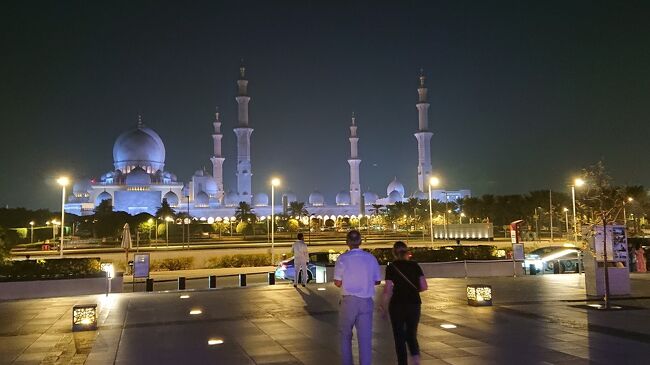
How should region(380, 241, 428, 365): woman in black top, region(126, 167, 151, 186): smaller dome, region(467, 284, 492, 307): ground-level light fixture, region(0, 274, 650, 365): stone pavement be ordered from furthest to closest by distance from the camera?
region(126, 167, 151, 186): smaller dome, region(467, 284, 492, 307): ground-level light fixture, region(0, 274, 650, 365): stone pavement, region(380, 241, 428, 365): woman in black top

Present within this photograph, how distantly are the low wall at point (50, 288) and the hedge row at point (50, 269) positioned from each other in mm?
281

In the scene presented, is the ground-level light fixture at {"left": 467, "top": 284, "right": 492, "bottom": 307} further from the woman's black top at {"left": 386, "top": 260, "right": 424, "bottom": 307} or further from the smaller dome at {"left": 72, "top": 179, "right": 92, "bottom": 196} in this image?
the smaller dome at {"left": 72, "top": 179, "right": 92, "bottom": 196}

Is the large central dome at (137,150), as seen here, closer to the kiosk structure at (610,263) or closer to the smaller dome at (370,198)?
the smaller dome at (370,198)

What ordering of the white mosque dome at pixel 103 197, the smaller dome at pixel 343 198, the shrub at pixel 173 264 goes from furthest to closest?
the smaller dome at pixel 343 198 < the white mosque dome at pixel 103 197 < the shrub at pixel 173 264

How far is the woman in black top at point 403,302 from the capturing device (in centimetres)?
750

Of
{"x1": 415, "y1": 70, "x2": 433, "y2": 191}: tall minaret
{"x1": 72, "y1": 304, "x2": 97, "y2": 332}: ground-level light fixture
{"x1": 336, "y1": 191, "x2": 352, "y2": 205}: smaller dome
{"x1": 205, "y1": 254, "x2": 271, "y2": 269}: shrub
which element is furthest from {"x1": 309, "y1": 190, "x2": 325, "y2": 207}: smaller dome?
{"x1": 72, "y1": 304, "x2": 97, "y2": 332}: ground-level light fixture

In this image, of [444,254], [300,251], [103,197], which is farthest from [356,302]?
[103,197]

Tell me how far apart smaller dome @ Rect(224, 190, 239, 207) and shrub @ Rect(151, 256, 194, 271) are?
7105 centimetres

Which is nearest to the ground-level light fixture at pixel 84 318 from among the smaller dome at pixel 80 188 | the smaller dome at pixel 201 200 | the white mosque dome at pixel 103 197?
the white mosque dome at pixel 103 197

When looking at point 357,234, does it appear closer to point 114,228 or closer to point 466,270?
point 466,270

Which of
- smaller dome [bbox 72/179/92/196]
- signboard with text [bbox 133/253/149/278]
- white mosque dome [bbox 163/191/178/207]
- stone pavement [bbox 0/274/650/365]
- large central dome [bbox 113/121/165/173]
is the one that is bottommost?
stone pavement [bbox 0/274/650/365]

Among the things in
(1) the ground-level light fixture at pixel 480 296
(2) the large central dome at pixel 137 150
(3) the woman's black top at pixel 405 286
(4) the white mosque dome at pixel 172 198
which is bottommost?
(1) the ground-level light fixture at pixel 480 296

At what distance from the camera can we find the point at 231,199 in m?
109

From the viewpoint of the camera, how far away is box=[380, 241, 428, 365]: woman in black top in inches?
295
